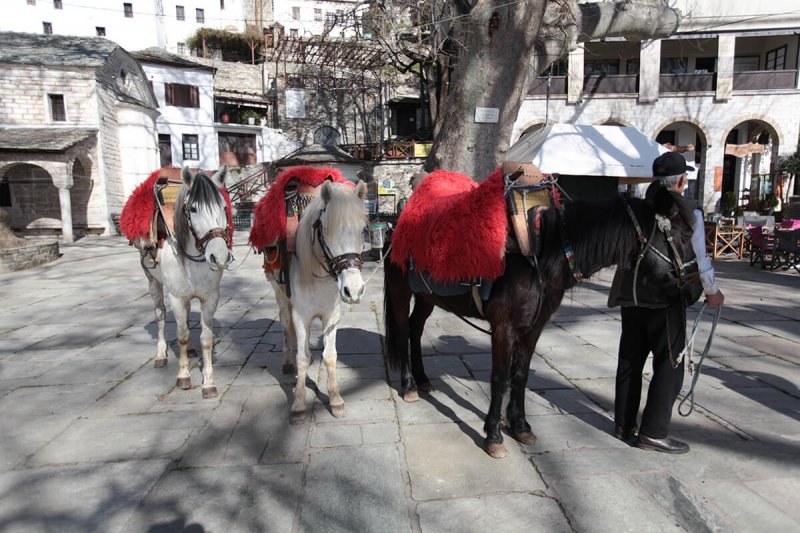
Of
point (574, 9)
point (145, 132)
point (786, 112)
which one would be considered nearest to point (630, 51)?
point (786, 112)

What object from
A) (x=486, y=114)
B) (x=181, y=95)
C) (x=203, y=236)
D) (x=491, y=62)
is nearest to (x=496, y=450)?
(x=203, y=236)

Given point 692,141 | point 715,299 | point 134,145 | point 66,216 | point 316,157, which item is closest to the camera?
point 715,299

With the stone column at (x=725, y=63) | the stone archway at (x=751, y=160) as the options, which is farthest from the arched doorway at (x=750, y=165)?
the stone column at (x=725, y=63)

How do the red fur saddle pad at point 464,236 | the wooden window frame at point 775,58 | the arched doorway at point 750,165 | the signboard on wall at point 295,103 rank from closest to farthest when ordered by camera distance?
the red fur saddle pad at point 464,236 < the arched doorway at point 750,165 < the wooden window frame at point 775,58 < the signboard on wall at point 295,103

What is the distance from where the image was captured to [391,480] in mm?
2482

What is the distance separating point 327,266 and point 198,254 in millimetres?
1288

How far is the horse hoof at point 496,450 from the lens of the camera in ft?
8.82

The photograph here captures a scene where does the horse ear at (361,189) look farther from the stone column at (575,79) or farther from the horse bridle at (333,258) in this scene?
the stone column at (575,79)

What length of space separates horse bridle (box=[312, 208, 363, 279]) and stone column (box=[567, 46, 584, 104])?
67.1 feet

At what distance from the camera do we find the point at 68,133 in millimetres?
18203

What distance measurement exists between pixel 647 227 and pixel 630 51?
76.5 feet

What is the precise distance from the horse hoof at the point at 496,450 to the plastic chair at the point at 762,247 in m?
9.99

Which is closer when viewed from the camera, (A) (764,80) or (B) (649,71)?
(A) (764,80)

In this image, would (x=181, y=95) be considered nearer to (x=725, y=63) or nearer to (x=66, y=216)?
(x=66, y=216)
